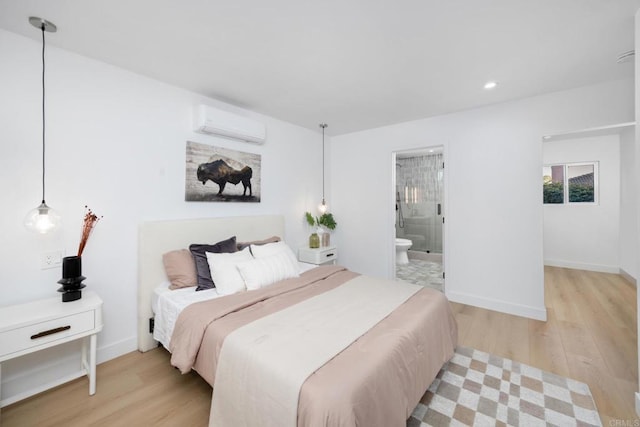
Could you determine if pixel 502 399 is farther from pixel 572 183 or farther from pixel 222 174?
pixel 572 183

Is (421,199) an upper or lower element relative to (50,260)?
upper

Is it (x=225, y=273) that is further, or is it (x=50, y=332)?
(x=225, y=273)

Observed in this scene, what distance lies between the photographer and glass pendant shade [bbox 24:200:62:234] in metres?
1.80

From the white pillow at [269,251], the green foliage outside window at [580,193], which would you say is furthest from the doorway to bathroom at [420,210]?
the white pillow at [269,251]

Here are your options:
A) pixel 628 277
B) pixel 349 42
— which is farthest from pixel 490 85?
pixel 628 277

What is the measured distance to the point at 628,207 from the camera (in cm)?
403

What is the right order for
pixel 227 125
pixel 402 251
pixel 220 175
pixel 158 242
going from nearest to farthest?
pixel 158 242 < pixel 227 125 < pixel 220 175 < pixel 402 251

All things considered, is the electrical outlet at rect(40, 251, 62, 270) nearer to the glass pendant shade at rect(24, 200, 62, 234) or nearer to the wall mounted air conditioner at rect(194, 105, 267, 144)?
the glass pendant shade at rect(24, 200, 62, 234)

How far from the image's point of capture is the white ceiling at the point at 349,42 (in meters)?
1.61

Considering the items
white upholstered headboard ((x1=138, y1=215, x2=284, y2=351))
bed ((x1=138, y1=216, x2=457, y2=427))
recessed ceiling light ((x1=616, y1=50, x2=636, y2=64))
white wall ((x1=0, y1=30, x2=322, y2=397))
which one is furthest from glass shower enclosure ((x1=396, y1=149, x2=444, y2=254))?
white wall ((x1=0, y1=30, x2=322, y2=397))

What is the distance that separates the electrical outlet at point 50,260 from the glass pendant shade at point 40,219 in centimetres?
20

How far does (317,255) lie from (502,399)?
2.44 metres

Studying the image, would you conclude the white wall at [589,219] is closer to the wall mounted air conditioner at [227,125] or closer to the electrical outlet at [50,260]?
the wall mounted air conditioner at [227,125]

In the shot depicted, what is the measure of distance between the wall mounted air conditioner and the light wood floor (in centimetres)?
218
